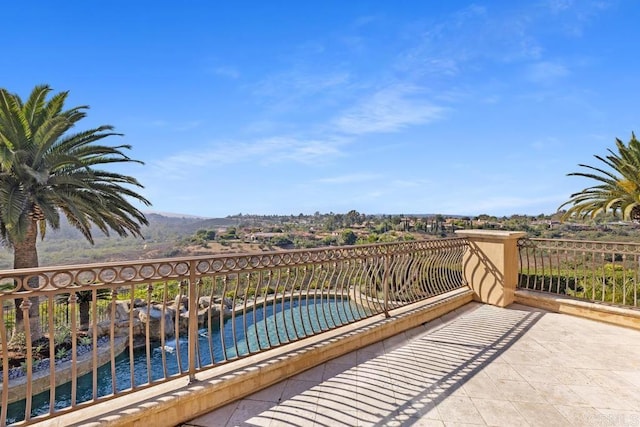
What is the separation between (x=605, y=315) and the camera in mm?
4730

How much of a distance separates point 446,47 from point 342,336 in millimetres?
7896

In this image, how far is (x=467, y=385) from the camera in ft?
9.58

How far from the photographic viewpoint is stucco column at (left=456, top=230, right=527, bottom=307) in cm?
551

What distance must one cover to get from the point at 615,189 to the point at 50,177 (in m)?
16.3

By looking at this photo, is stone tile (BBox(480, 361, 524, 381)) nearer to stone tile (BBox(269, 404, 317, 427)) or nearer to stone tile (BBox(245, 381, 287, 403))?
stone tile (BBox(269, 404, 317, 427))

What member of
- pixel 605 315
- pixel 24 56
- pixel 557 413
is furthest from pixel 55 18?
pixel 605 315

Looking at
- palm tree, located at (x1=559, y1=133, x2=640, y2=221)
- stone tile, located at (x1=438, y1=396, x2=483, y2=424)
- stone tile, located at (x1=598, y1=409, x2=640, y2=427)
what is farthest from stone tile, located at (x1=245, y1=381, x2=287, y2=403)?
palm tree, located at (x1=559, y1=133, x2=640, y2=221)

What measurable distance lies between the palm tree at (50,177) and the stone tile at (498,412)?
27.4 ft

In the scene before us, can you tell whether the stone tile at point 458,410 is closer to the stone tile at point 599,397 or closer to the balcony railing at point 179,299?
the stone tile at point 599,397

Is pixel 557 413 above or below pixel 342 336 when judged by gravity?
below

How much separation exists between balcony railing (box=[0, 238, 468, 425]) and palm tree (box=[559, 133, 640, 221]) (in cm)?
743

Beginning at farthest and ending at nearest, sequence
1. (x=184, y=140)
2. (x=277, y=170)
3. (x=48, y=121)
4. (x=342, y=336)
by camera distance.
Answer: (x=277, y=170) → (x=184, y=140) → (x=48, y=121) → (x=342, y=336)

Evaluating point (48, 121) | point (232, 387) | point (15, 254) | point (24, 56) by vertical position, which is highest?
point (24, 56)

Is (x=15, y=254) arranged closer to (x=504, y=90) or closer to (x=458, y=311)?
(x=458, y=311)
